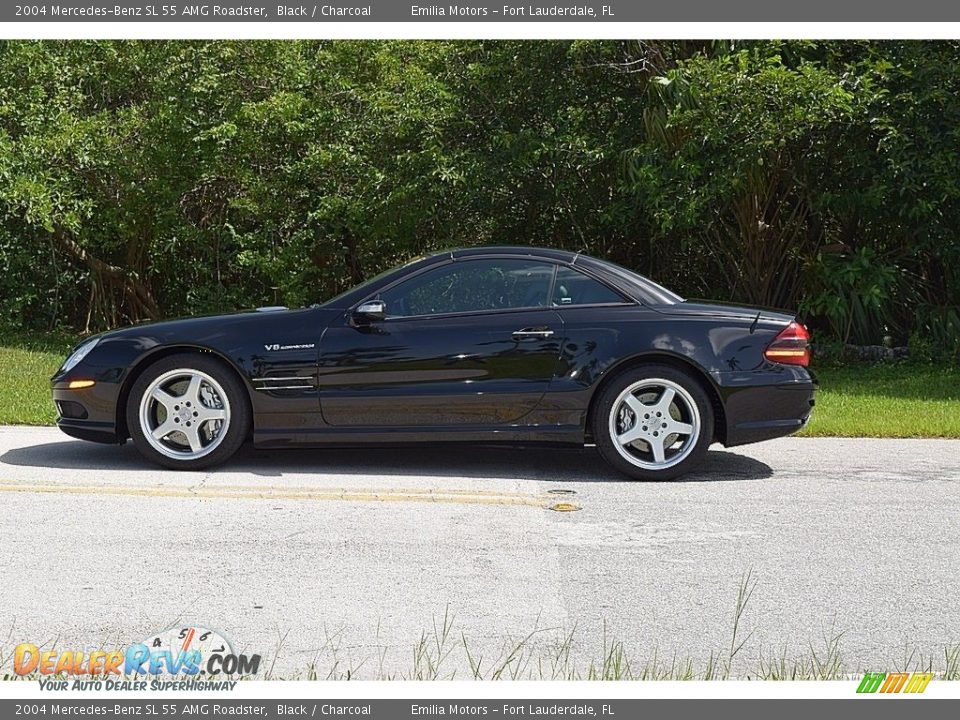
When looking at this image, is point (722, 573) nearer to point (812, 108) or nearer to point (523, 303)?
point (523, 303)

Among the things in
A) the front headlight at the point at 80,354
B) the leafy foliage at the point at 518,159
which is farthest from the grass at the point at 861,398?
the front headlight at the point at 80,354

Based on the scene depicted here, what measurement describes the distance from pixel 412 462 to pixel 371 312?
3.81 ft

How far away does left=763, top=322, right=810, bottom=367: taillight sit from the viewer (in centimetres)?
798

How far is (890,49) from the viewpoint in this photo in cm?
1442

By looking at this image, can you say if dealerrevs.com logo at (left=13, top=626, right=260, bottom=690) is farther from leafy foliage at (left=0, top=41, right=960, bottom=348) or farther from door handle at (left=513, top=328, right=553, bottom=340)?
leafy foliage at (left=0, top=41, right=960, bottom=348)

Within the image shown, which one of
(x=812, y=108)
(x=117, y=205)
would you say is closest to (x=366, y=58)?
(x=117, y=205)

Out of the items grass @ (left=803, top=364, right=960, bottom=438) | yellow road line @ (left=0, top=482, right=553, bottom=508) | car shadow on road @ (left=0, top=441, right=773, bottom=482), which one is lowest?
yellow road line @ (left=0, top=482, right=553, bottom=508)

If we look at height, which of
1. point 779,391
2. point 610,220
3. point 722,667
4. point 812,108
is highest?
point 812,108

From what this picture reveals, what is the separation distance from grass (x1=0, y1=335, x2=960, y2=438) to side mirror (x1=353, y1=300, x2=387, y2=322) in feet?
11.7

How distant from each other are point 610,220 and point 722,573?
10297 mm

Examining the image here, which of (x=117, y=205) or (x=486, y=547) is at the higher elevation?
(x=117, y=205)

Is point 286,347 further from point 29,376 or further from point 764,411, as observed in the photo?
Answer: point 29,376

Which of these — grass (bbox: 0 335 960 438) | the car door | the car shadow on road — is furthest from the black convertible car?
grass (bbox: 0 335 960 438)

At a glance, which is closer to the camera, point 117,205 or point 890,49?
point 890,49
